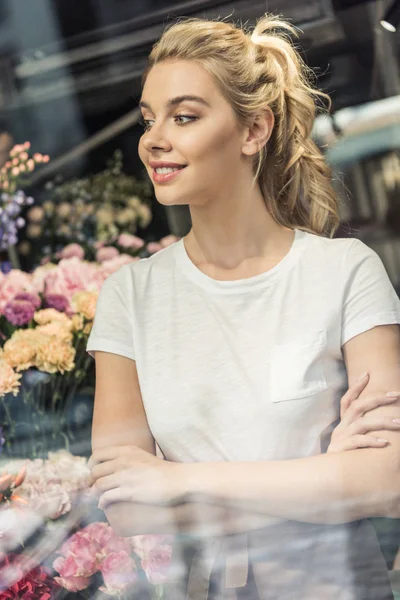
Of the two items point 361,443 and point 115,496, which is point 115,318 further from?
point 361,443

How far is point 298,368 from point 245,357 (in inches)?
3.2

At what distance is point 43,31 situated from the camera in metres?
1.32

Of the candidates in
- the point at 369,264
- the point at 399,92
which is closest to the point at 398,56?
the point at 399,92

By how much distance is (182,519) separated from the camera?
1150 millimetres

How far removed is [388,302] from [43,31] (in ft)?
2.37

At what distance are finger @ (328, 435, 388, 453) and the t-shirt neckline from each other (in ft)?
0.87

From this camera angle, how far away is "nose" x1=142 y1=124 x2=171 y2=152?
1.16 meters

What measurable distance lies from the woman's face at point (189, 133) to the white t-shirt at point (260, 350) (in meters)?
0.13

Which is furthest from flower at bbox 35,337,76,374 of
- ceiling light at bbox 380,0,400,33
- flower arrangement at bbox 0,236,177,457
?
ceiling light at bbox 380,0,400,33

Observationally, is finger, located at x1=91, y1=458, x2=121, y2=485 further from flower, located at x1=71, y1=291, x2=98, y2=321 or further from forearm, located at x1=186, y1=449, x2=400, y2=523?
flower, located at x1=71, y1=291, x2=98, y2=321

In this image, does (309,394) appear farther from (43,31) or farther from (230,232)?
(43,31)

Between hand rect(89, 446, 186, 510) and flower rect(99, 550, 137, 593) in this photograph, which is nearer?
hand rect(89, 446, 186, 510)

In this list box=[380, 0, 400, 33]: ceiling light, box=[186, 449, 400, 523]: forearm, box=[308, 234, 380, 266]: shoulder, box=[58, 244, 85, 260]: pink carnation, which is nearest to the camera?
box=[186, 449, 400, 523]: forearm

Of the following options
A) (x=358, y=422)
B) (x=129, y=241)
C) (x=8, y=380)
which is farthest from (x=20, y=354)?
(x=358, y=422)
